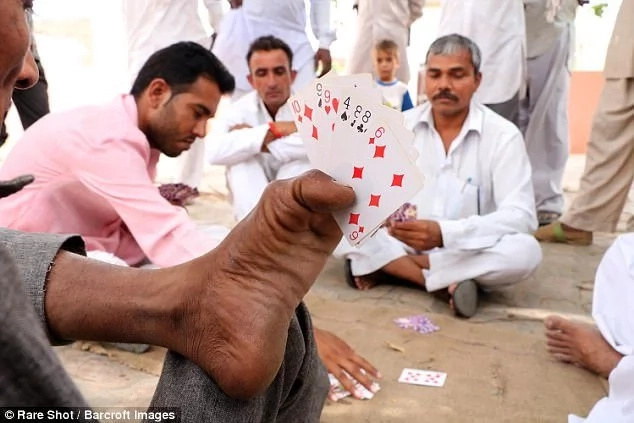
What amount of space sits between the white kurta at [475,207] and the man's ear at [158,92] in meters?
1.04

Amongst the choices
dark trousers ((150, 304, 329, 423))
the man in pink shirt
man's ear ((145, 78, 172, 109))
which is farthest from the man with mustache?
man's ear ((145, 78, 172, 109))

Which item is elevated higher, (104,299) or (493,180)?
(104,299)

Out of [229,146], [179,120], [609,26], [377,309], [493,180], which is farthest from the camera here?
[609,26]

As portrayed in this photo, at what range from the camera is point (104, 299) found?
105 centimetres

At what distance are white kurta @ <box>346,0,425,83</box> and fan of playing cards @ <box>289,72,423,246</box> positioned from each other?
3821 millimetres

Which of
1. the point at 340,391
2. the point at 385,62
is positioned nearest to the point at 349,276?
the point at 340,391

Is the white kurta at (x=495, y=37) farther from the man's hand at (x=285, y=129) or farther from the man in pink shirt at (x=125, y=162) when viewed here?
the man in pink shirt at (x=125, y=162)

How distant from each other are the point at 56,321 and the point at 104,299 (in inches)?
3.4

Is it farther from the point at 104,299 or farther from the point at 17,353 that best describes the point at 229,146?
the point at 17,353

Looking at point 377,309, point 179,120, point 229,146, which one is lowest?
point 377,309

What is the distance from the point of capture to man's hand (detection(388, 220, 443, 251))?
273cm

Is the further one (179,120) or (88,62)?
(88,62)

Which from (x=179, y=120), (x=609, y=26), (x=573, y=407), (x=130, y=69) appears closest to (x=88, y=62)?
(x=130, y=69)

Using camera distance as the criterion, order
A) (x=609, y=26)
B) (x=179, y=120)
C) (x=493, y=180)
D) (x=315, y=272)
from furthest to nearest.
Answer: (x=609, y=26)
(x=493, y=180)
(x=179, y=120)
(x=315, y=272)
